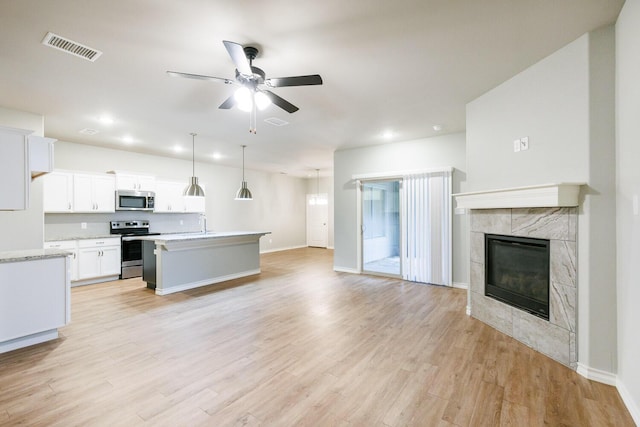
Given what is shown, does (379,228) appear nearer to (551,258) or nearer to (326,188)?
(551,258)

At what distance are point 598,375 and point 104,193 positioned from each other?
297 inches

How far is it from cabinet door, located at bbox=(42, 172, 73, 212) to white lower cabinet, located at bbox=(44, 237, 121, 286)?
64 centimetres

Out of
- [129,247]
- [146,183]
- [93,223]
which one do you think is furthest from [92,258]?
[146,183]

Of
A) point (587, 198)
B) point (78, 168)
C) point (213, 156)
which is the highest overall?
point (213, 156)

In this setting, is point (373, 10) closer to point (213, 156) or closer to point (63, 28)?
point (63, 28)

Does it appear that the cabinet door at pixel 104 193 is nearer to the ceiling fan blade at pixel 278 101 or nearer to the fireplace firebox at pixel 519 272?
the ceiling fan blade at pixel 278 101

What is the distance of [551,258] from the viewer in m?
2.71

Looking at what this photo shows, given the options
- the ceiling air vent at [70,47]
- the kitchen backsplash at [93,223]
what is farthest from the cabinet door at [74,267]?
the ceiling air vent at [70,47]

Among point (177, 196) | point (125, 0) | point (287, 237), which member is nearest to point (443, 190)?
point (125, 0)

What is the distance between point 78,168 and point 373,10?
21.1ft

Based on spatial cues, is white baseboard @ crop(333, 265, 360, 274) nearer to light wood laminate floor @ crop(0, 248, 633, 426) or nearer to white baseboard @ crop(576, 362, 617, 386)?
light wood laminate floor @ crop(0, 248, 633, 426)

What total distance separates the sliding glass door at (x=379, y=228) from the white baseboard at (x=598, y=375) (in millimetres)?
3673

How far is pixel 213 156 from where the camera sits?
7148 mm

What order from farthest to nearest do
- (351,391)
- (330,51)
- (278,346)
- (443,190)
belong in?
(443,190) < (278,346) < (330,51) < (351,391)
